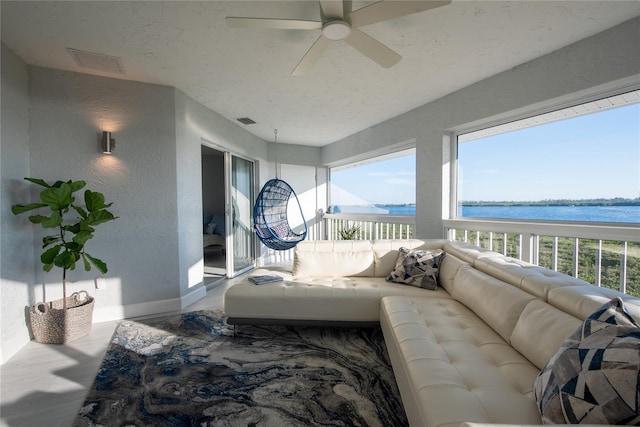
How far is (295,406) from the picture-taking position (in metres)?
1.62

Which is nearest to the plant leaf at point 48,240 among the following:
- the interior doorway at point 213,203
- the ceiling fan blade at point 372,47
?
the ceiling fan blade at point 372,47

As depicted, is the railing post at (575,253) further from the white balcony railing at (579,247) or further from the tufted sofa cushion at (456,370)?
the tufted sofa cushion at (456,370)

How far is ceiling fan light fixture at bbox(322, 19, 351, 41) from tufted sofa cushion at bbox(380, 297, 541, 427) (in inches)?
71.4

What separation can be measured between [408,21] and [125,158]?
2883 mm

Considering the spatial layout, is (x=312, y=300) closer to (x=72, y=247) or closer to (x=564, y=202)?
(x=72, y=247)

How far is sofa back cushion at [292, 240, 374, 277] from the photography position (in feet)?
9.27

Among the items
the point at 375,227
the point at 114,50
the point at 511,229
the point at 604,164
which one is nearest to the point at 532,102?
the point at 604,164

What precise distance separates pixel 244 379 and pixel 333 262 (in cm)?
130

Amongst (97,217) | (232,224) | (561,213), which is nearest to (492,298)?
(561,213)

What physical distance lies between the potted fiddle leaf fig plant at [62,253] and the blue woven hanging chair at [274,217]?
1.99 meters

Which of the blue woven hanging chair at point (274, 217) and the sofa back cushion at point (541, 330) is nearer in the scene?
the sofa back cushion at point (541, 330)

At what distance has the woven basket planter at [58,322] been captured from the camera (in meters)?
2.38

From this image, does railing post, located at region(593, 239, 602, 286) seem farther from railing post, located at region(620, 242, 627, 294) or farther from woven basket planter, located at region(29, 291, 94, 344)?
woven basket planter, located at region(29, 291, 94, 344)

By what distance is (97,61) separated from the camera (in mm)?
2502
